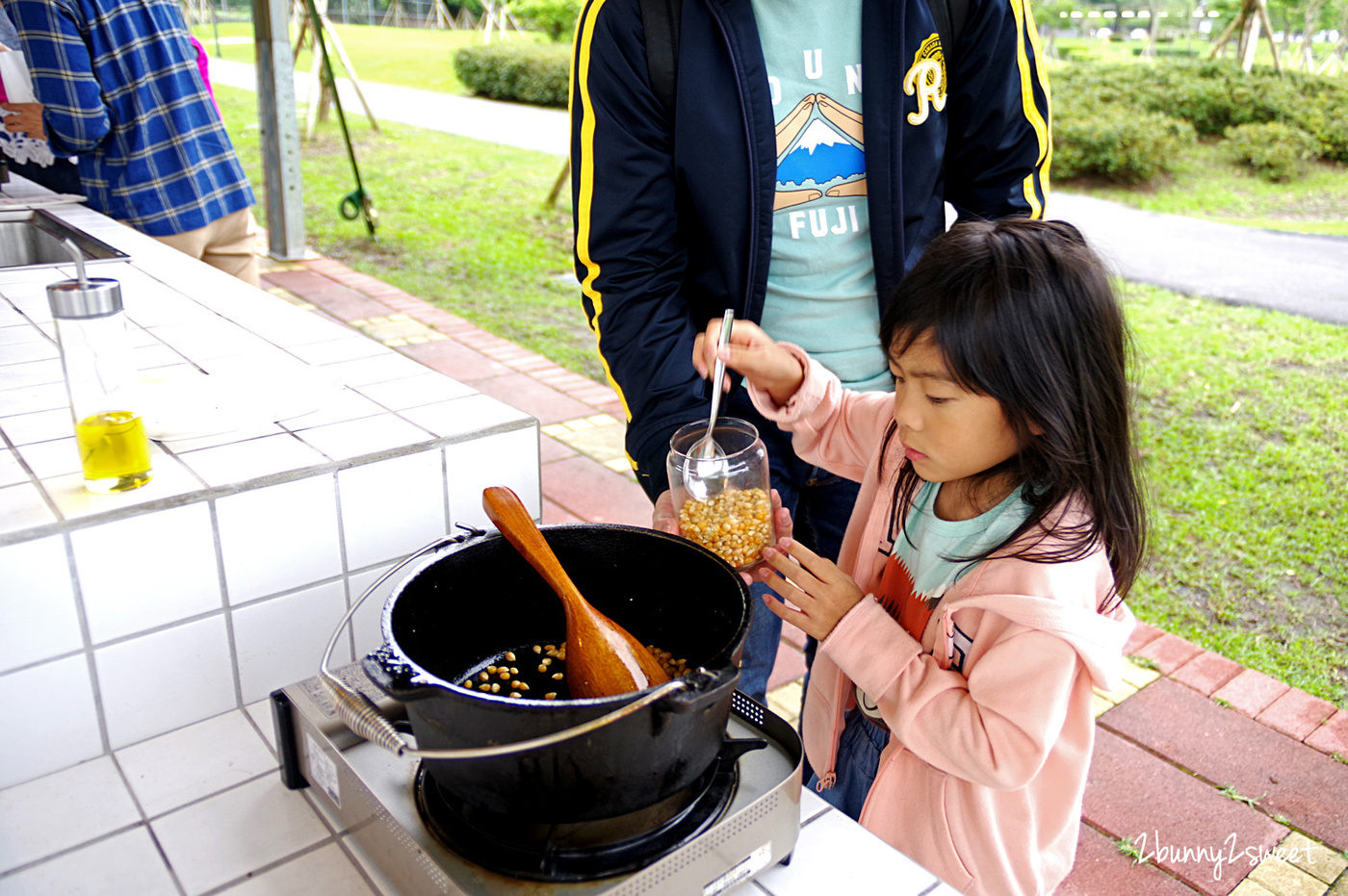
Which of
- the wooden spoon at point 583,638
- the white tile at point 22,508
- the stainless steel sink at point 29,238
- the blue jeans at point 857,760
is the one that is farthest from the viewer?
the stainless steel sink at point 29,238

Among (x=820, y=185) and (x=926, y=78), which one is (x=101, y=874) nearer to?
(x=820, y=185)

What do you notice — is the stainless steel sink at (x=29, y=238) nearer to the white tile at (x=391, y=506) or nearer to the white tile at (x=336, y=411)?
the white tile at (x=336, y=411)

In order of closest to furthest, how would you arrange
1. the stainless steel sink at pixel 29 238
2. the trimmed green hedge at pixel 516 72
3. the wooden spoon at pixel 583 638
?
the wooden spoon at pixel 583 638 < the stainless steel sink at pixel 29 238 < the trimmed green hedge at pixel 516 72

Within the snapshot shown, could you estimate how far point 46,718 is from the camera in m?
0.94

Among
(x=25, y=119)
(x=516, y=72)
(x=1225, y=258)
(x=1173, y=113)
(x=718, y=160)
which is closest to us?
(x=718, y=160)

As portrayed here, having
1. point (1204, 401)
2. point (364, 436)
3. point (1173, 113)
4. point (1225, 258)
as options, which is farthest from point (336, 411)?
point (1173, 113)

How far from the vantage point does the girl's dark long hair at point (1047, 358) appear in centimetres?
98

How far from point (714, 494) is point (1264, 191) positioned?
9.25m

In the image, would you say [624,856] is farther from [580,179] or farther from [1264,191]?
[1264,191]

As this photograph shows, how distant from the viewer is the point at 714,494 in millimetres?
1118

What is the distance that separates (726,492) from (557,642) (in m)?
0.27

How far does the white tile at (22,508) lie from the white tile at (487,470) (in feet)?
1.36

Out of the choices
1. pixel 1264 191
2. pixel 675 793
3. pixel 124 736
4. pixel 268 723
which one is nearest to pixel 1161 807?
pixel 675 793

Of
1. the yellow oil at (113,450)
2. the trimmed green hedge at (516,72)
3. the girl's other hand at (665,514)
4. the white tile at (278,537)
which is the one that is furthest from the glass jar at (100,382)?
the trimmed green hedge at (516,72)
